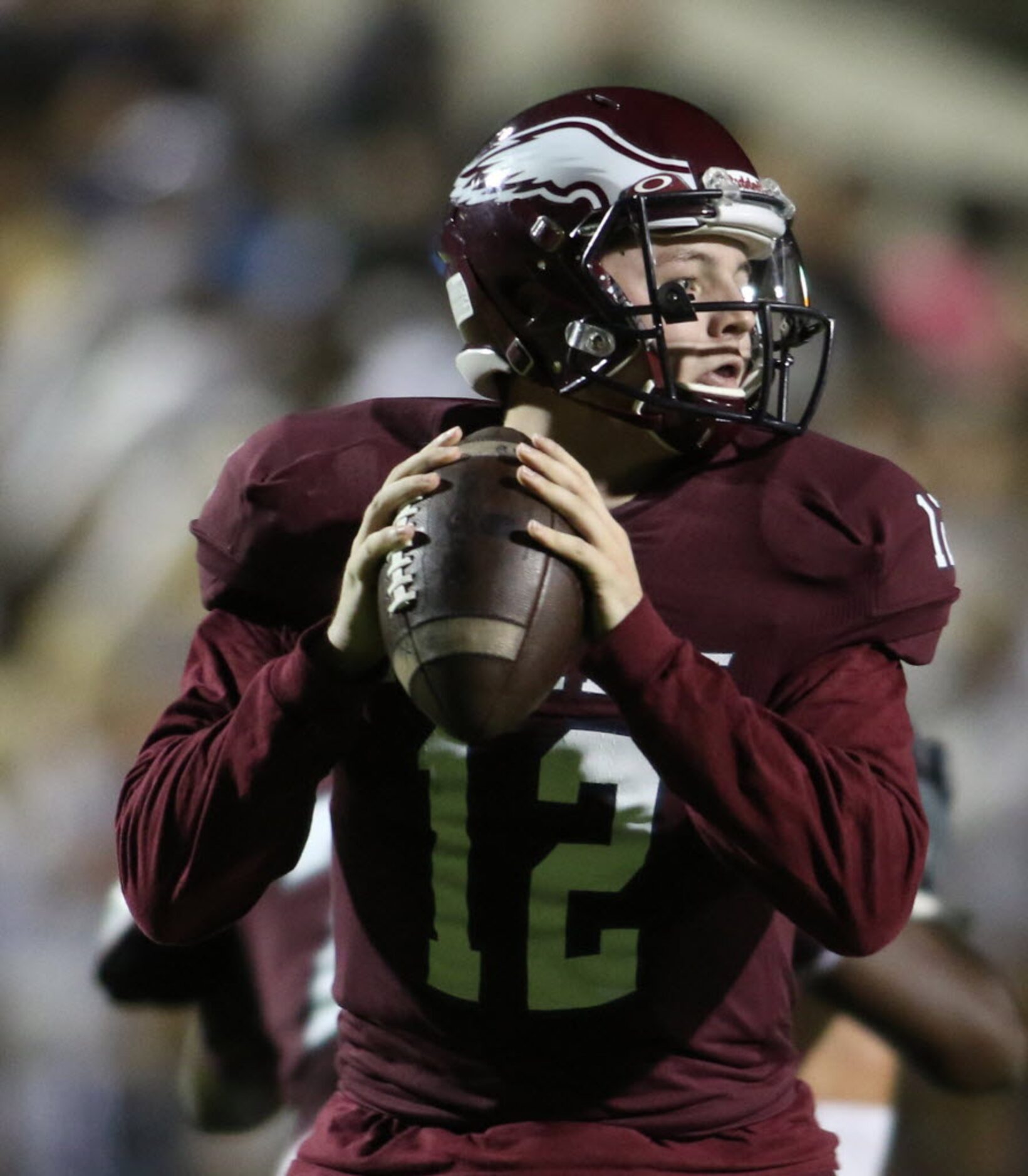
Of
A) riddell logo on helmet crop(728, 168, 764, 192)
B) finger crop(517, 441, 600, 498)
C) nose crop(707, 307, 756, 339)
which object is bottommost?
finger crop(517, 441, 600, 498)

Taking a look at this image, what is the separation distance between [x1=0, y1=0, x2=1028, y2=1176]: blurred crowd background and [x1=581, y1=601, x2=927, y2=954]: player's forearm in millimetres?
1570

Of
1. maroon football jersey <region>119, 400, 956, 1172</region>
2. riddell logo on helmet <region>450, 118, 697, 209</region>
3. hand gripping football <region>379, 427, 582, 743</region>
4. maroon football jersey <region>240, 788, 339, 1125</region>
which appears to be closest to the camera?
hand gripping football <region>379, 427, 582, 743</region>

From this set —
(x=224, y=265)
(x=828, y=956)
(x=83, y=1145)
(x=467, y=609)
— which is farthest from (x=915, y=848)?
(x=224, y=265)

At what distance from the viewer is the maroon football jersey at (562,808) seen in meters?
1.09

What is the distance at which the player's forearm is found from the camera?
1009mm

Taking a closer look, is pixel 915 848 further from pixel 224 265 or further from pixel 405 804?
pixel 224 265

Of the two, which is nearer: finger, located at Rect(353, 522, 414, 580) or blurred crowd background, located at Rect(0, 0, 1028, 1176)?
A: finger, located at Rect(353, 522, 414, 580)

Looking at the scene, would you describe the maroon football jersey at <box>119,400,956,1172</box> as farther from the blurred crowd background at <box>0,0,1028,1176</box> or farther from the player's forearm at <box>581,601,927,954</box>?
the blurred crowd background at <box>0,0,1028,1176</box>

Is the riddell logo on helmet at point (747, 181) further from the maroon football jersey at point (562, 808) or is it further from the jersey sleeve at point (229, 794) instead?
the jersey sleeve at point (229, 794)

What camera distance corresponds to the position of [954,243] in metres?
3.38

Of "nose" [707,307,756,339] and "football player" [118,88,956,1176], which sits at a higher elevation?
"nose" [707,307,756,339]

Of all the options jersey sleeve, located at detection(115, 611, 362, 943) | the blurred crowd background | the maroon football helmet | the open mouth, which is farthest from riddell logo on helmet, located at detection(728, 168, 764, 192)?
the blurred crowd background

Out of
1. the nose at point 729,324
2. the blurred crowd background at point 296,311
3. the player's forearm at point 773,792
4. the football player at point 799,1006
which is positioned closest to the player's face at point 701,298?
the nose at point 729,324

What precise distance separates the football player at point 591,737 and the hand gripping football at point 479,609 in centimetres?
6
